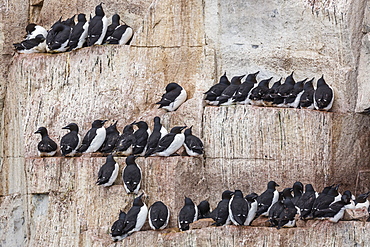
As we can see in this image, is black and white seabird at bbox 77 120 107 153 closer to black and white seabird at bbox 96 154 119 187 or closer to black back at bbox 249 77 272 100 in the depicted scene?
black and white seabird at bbox 96 154 119 187

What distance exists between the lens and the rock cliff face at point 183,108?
544 inches

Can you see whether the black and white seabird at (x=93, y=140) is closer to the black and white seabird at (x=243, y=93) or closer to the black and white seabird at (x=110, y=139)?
the black and white seabird at (x=110, y=139)

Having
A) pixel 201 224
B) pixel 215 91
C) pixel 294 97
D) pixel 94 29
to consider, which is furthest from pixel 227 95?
pixel 94 29

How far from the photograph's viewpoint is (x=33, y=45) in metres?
15.8

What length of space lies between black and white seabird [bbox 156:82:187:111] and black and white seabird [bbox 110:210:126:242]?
94.0 inches

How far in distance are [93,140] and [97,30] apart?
2.23m

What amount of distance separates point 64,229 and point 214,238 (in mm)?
2782

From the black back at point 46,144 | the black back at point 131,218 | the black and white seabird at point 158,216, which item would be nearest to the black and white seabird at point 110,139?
the black back at point 46,144

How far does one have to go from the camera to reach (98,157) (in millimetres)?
13969

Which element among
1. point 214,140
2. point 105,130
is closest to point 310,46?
point 214,140

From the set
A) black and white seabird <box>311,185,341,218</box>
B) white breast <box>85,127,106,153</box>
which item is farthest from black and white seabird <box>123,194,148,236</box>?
black and white seabird <box>311,185,341,218</box>

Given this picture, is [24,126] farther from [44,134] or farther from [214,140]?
[214,140]

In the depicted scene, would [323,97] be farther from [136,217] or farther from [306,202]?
[136,217]

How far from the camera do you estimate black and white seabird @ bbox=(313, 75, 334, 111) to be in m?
14.2
